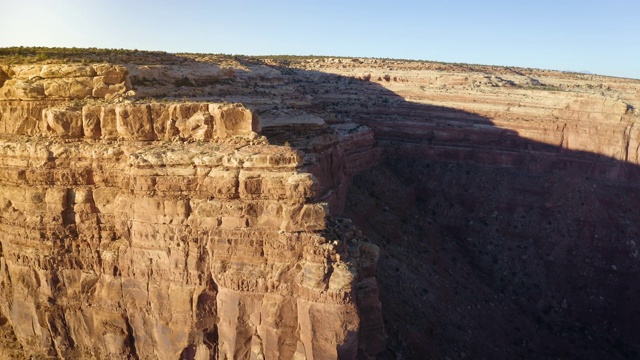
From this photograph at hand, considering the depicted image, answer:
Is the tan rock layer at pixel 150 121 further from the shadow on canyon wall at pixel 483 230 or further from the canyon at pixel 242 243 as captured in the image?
the shadow on canyon wall at pixel 483 230

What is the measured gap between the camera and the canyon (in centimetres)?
1672

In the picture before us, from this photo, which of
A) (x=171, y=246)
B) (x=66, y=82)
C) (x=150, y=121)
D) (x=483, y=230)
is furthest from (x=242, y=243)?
(x=483, y=230)

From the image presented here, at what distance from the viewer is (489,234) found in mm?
39844

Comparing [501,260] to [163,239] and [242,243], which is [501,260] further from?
[163,239]

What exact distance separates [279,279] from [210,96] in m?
13.5

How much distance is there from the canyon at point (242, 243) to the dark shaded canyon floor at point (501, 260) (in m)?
0.15

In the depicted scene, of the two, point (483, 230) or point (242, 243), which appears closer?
point (242, 243)

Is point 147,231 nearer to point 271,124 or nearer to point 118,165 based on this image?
point 118,165

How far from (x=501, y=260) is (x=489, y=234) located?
2736mm

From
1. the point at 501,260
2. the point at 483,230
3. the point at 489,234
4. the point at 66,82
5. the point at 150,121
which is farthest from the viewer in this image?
the point at 483,230

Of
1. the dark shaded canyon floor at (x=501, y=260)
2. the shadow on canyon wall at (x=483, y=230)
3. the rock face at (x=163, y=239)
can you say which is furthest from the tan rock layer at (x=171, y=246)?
the dark shaded canyon floor at (x=501, y=260)

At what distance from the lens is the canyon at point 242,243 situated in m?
16.7

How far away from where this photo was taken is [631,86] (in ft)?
181

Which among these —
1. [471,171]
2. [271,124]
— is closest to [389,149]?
[471,171]
